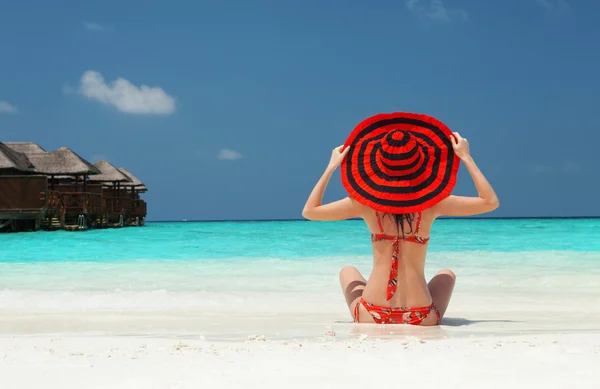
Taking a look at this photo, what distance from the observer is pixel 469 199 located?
328cm

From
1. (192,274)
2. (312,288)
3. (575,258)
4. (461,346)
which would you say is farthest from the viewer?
(575,258)

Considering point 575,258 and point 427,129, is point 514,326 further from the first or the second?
point 575,258

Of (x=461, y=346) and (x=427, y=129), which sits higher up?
(x=427, y=129)

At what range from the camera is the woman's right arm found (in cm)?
323

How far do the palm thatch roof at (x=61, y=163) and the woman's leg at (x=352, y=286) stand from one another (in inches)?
943

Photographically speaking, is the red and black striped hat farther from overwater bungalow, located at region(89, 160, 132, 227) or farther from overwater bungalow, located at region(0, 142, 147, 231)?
overwater bungalow, located at region(89, 160, 132, 227)

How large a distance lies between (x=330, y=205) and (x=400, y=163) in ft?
1.36

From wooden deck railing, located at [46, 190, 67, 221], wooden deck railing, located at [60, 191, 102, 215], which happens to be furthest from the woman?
wooden deck railing, located at [60, 191, 102, 215]

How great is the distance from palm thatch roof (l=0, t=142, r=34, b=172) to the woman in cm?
2076

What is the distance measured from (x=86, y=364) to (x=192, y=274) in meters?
6.31

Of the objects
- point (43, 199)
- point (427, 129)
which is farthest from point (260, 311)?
point (43, 199)

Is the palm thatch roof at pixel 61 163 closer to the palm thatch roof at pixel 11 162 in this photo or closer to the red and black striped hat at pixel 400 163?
the palm thatch roof at pixel 11 162

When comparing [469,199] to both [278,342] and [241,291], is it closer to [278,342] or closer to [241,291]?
[278,342]

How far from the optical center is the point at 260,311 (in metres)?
5.11
